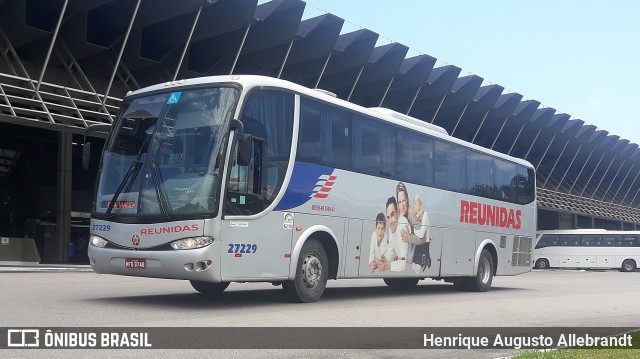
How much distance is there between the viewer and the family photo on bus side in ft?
46.0

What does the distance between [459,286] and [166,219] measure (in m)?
10.2

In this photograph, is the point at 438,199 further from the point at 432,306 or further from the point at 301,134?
the point at 301,134

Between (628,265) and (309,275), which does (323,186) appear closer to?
(309,275)

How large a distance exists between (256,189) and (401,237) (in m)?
4.63

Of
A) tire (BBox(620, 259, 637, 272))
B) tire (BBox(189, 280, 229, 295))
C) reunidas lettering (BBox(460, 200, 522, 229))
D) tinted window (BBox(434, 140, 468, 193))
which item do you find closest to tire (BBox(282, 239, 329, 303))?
tire (BBox(189, 280, 229, 295))

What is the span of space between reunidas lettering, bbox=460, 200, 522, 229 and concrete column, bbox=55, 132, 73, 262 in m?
17.7

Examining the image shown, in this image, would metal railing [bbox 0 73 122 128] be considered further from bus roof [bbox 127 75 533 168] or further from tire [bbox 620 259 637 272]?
tire [bbox 620 259 637 272]

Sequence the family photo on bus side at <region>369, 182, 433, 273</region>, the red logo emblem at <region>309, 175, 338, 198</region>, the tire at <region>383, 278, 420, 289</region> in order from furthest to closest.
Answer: the tire at <region>383, 278, 420, 289</region> → the family photo on bus side at <region>369, 182, 433, 273</region> → the red logo emblem at <region>309, 175, 338, 198</region>

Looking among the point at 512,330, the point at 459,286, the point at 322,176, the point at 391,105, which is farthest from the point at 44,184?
the point at 512,330

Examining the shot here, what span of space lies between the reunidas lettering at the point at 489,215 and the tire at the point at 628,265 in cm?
3293

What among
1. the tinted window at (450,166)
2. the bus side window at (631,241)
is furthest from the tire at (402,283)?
the bus side window at (631,241)

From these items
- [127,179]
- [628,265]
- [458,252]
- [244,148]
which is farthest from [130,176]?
[628,265]

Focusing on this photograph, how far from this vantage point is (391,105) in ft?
168

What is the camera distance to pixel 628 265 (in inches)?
1933
